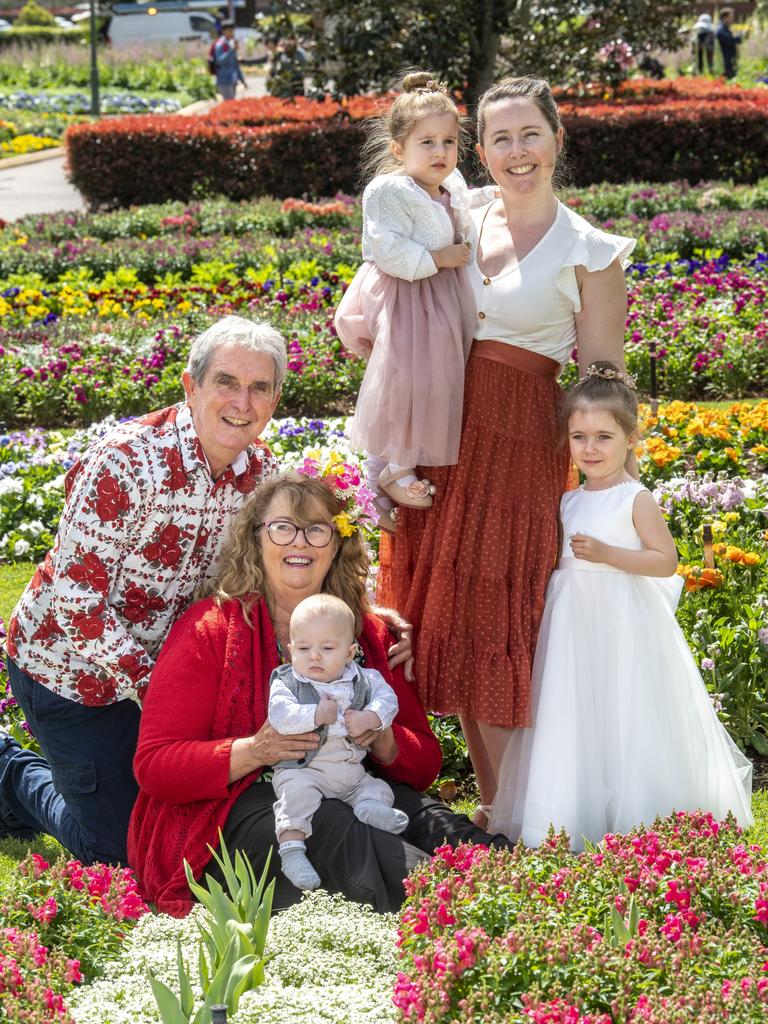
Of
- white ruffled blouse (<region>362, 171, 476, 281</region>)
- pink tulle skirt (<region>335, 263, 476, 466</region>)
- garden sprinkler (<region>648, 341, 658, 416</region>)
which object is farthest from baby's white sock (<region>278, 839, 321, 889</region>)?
garden sprinkler (<region>648, 341, 658, 416</region>)

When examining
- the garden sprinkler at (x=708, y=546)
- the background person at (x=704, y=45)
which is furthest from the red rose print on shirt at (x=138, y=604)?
the background person at (x=704, y=45)

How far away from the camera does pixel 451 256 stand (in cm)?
373

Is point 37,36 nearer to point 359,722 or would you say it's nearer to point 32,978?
point 359,722

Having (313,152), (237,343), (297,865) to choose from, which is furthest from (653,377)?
(313,152)

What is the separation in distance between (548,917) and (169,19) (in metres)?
42.2

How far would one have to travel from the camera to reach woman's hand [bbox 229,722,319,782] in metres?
3.40

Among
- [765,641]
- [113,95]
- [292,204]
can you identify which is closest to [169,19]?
[113,95]

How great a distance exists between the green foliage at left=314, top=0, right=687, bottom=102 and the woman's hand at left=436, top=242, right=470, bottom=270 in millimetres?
12797

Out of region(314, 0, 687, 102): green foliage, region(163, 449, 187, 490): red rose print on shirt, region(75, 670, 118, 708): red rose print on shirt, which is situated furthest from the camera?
region(314, 0, 687, 102): green foliage

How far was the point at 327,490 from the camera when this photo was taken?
3727 millimetres

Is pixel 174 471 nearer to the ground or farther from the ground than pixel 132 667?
farther from the ground

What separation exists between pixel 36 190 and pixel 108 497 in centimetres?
1698

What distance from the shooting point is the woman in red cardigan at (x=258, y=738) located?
3.37 meters

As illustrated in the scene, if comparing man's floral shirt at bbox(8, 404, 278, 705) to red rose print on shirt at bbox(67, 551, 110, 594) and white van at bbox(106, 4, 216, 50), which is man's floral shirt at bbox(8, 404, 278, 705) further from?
white van at bbox(106, 4, 216, 50)
